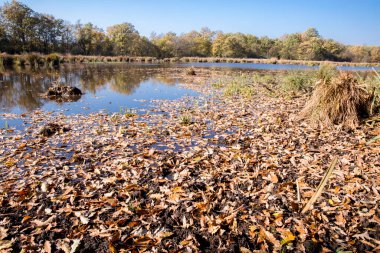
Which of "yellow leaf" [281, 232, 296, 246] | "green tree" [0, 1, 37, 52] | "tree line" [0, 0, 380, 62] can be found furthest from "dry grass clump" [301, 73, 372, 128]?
"green tree" [0, 1, 37, 52]

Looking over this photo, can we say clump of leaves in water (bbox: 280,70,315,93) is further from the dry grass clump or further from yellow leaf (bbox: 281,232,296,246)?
yellow leaf (bbox: 281,232,296,246)

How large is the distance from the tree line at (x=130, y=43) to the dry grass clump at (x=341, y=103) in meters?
51.4

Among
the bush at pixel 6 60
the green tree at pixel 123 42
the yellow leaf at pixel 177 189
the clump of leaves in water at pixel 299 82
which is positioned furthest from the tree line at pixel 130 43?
the yellow leaf at pixel 177 189

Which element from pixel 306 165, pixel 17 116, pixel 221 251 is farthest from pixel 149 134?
pixel 17 116

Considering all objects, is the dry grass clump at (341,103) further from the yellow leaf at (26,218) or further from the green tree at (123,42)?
Answer: the green tree at (123,42)

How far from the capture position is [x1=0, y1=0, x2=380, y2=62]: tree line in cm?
5325

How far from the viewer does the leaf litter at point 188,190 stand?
8.71 feet

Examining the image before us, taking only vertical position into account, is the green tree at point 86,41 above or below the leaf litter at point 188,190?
above

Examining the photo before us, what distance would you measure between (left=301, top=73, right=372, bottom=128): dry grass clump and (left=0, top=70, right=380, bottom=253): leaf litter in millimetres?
431

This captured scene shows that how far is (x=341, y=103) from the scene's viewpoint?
6020 millimetres

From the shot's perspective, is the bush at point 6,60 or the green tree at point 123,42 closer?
the bush at point 6,60

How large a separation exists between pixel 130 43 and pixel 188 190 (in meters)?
75.1

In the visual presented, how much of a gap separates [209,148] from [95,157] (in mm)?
2181

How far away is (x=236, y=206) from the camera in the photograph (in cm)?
321
